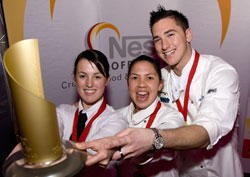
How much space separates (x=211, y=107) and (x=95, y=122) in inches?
22.7

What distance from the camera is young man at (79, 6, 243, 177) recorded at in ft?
4.32

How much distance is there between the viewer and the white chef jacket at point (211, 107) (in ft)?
4.32

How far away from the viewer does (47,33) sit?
234cm

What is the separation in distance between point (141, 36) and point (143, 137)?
1689 millimetres

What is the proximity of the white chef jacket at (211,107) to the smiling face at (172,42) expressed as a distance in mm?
54

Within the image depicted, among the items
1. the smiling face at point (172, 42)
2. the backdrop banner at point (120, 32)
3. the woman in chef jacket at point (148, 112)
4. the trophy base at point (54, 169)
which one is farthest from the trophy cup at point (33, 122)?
the backdrop banner at point (120, 32)

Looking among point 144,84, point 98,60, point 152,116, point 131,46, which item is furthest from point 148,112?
point 131,46

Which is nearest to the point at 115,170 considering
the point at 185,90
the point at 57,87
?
the point at 185,90

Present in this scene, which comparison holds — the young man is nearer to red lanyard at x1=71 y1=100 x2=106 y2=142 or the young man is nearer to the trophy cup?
red lanyard at x1=71 y1=100 x2=106 y2=142

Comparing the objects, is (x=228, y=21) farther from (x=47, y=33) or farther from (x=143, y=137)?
(x=143, y=137)

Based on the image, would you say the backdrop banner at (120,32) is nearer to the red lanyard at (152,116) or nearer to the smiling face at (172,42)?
the smiling face at (172,42)

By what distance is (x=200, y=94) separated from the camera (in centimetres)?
157

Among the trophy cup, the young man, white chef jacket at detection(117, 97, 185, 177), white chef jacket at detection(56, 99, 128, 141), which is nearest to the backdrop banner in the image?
the young man

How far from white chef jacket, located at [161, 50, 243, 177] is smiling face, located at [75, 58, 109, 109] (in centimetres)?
41
